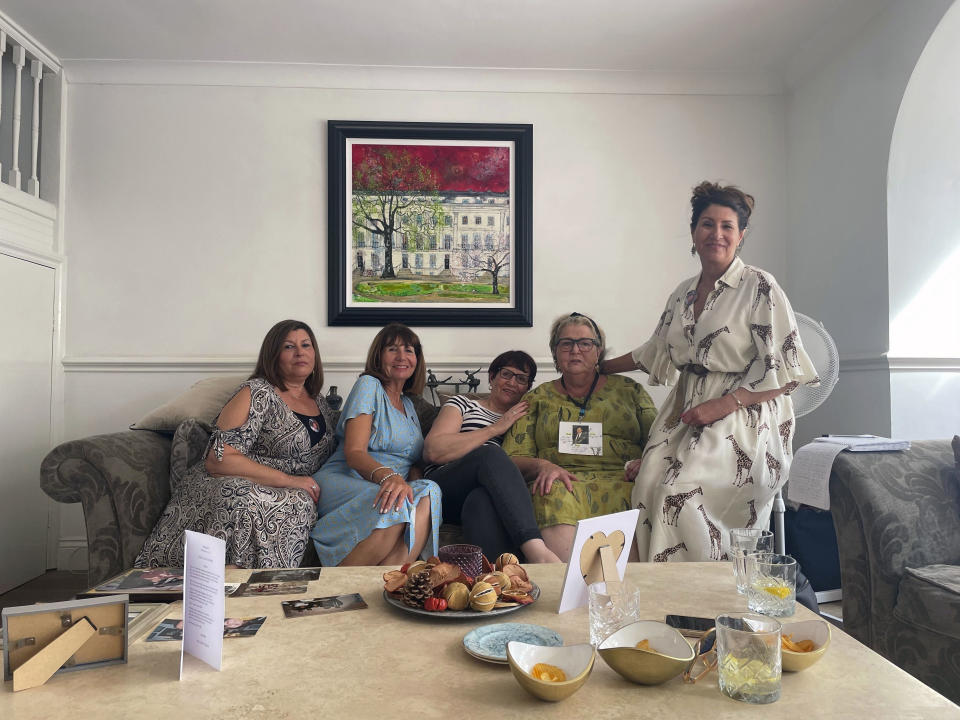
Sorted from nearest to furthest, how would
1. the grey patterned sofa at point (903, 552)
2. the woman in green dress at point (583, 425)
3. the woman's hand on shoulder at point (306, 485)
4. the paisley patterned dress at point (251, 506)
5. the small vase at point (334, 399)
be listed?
the grey patterned sofa at point (903, 552)
the paisley patterned dress at point (251, 506)
the woman's hand on shoulder at point (306, 485)
the woman in green dress at point (583, 425)
the small vase at point (334, 399)

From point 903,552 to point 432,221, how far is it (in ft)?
8.41

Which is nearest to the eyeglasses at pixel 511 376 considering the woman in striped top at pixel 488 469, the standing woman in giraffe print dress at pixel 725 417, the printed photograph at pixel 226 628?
the woman in striped top at pixel 488 469

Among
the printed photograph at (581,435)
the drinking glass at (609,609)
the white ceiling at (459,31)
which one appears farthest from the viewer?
the white ceiling at (459,31)

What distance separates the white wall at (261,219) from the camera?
3.55m

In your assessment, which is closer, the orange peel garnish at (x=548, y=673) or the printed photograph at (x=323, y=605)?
the orange peel garnish at (x=548, y=673)

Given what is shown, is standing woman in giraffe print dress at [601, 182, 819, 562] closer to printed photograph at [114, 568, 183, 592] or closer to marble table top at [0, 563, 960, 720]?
marble table top at [0, 563, 960, 720]

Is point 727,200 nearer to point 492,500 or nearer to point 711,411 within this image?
point 711,411

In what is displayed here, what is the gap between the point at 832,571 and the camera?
2898 mm

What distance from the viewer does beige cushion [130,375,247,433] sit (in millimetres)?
2811

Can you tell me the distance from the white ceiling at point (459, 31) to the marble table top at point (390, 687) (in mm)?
2718

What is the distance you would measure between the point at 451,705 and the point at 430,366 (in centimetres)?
271

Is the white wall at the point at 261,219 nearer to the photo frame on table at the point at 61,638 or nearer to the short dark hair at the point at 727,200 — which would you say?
the short dark hair at the point at 727,200

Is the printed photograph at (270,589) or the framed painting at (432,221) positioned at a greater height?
the framed painting at (432,221)

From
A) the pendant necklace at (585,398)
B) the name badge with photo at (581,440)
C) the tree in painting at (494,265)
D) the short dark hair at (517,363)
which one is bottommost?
the name badge with photo at (581,440)
